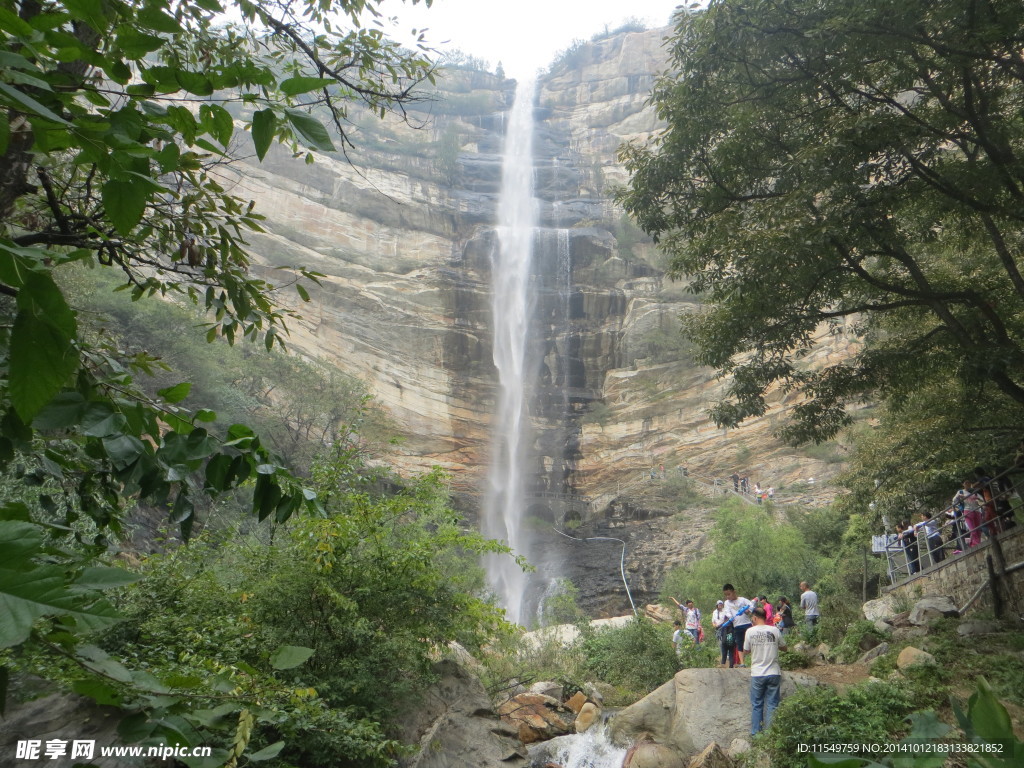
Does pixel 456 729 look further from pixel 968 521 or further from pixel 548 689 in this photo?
pixel 968 521

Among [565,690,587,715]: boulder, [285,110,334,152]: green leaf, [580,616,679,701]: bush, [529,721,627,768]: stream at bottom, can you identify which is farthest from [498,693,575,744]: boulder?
[285,110,334,152]: green leaf

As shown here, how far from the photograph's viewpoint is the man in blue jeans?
684 cm

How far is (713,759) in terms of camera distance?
6961 millimetres

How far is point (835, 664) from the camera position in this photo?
32.7 ft

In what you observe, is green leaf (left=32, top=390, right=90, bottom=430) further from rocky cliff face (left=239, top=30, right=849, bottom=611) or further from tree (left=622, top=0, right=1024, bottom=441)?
rocky cliff face (left=239, top=30, right=849, bottom=611)

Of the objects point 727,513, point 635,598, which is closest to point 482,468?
point 635,598

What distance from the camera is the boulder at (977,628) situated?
340 inches

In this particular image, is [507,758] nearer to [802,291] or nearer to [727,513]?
[802,291]

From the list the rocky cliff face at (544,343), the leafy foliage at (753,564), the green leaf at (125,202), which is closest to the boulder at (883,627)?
the leafy foliage at (753,564)

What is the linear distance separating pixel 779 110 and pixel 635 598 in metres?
22.6

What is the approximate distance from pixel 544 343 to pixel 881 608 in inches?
940

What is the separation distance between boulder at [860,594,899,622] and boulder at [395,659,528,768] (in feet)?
30.5

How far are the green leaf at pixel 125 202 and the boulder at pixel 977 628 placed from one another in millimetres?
10607

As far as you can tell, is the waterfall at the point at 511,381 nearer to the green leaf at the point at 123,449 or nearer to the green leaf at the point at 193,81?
the green leaf at the point at 123,449
